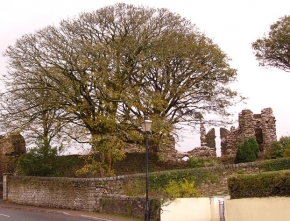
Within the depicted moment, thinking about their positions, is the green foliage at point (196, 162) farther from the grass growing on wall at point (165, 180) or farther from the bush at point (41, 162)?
the bush at point (41, 162)

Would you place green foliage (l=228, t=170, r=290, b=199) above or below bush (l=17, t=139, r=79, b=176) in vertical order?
below

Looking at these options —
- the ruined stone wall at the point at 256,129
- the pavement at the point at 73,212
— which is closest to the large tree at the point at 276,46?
the ruined stone wall at the point at 256,129

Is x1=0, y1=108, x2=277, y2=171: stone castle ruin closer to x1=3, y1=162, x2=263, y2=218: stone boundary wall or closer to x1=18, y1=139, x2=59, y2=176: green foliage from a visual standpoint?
x1=18, y1=139, x2=59, y2=176: green foliage

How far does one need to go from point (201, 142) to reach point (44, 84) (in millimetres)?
14984

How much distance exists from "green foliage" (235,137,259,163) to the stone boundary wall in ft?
18.9

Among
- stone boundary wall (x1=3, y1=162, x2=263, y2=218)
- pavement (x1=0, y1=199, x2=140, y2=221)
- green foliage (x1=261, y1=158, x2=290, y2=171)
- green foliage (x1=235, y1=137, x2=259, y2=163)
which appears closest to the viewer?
pavement (x1=0, y1=199, x2=140, y2=221)

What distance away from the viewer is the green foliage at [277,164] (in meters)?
22.3

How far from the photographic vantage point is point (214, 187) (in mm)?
23297

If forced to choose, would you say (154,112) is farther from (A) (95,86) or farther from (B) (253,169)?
(B) (253,169)

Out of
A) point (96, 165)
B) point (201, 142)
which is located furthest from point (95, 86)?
point (201, 142)

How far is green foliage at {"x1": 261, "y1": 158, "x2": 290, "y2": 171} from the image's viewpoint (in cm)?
2227

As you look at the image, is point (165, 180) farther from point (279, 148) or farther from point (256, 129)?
point (256, 129)

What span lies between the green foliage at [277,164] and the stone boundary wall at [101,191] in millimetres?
355

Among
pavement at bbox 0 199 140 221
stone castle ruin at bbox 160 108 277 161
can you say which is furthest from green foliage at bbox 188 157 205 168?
pavement at bbox 0 199 140 221
